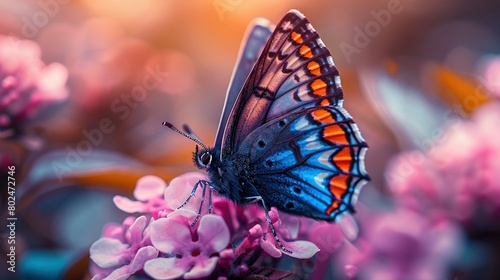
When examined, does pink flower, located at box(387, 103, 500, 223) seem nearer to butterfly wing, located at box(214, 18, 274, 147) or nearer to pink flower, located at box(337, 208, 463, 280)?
pink flower, located at box(337, 208, 463, 280)

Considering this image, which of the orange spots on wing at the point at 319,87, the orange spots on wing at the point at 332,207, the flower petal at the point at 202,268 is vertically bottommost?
the flower petal at the point at 202,268

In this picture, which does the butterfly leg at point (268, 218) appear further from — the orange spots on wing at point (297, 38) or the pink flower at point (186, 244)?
the orange spots on wing at point (297, 38)

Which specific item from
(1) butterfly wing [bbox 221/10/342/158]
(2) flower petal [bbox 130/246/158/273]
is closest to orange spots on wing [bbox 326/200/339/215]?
(1) butterfly wing [bbox 221/10/342/158]

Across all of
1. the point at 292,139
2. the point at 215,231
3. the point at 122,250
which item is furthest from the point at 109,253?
the point at 292,139

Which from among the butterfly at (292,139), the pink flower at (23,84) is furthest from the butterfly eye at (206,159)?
the pink flower at (23,84)

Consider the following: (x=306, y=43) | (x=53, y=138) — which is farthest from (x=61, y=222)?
(x=306, y=43)
